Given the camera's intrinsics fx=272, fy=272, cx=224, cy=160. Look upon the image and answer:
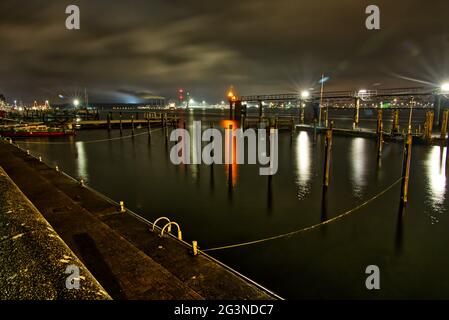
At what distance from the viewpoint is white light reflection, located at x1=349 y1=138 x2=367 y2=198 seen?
16.9m

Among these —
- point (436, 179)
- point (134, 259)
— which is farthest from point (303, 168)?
point (134, 259)

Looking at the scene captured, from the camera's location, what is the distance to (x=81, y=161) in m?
24.4

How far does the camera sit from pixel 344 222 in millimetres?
11812

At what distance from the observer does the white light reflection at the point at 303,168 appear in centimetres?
1655

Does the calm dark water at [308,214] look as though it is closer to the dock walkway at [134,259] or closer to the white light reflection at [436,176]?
the white light reflection at [436,176]

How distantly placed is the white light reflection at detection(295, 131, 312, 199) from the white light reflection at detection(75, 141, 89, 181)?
47.4 ft

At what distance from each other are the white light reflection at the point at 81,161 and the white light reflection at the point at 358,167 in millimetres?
17889

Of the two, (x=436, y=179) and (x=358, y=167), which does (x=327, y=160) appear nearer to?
(x=358, y=167)

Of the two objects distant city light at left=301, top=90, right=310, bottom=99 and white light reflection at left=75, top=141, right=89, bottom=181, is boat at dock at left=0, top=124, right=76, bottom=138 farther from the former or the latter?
distant city light at left=301, top=90, right=310, bottom=99

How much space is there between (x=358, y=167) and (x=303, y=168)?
14.6 feet

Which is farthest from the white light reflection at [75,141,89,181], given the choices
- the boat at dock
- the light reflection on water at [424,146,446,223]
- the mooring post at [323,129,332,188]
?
the light reflection on water at [424,146,446,223]
